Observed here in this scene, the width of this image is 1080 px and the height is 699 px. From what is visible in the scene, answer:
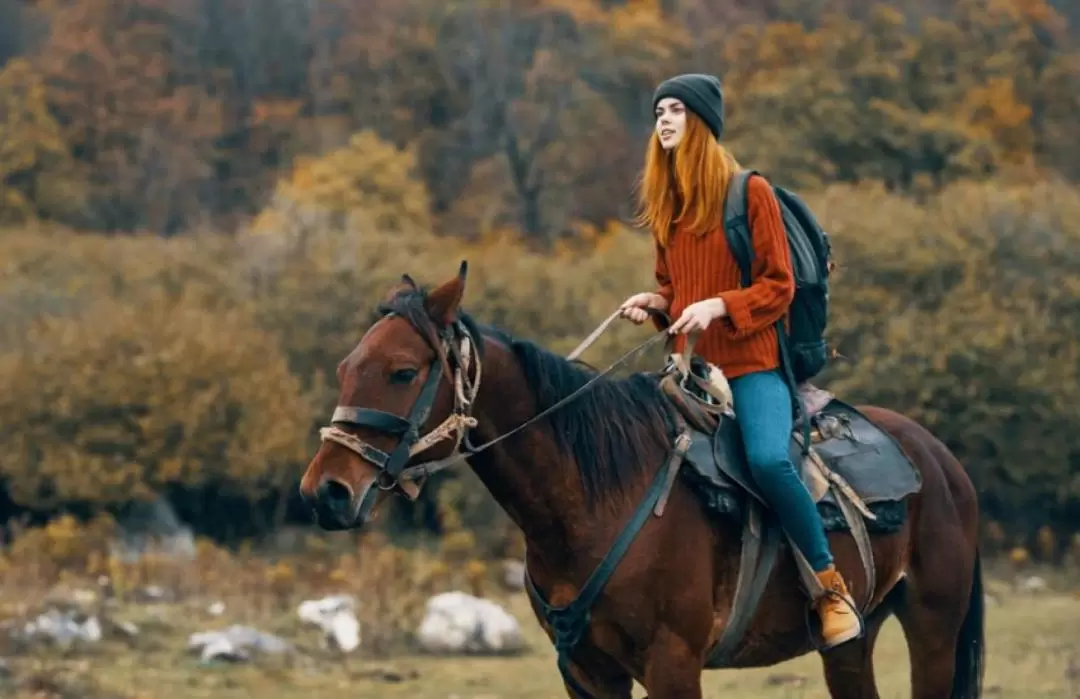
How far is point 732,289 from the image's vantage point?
679cm

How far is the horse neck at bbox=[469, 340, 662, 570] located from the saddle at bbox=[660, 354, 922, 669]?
0.47m

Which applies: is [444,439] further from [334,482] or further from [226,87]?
[226,87]

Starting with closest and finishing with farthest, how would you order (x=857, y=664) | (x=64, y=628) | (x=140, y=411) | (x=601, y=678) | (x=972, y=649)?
(x=601, y=678) → (x=857, y=664) → (x=972, y=649) → (x=64, y=628) → (x=140, y=411)

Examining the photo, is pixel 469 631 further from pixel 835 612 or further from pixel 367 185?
pixel 367 185

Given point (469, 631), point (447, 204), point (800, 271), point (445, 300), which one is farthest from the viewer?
point (447, 204)

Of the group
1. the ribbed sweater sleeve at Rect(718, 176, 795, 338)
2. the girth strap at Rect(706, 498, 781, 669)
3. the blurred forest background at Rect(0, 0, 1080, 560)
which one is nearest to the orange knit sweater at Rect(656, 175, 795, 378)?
the ribbed sweater sleeve at Rect(718, 176, 795, 338)

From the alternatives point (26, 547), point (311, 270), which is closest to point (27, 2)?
point (311, 270)

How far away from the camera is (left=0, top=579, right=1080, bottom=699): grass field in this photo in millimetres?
12203

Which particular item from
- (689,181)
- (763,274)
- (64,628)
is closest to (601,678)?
(763,274)

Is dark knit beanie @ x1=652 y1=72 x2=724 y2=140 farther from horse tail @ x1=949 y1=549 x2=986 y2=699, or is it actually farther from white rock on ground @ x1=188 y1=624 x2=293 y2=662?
white rock on ground @ x1=188 y1=624 x2=293 y2=662

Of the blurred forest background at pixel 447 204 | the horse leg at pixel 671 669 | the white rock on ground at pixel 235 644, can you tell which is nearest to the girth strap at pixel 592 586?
the horse leg at pixel 671 669

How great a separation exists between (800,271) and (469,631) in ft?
28.2

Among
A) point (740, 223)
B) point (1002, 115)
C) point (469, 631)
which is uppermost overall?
point (740, 223)

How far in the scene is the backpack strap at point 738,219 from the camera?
672 centimetres
